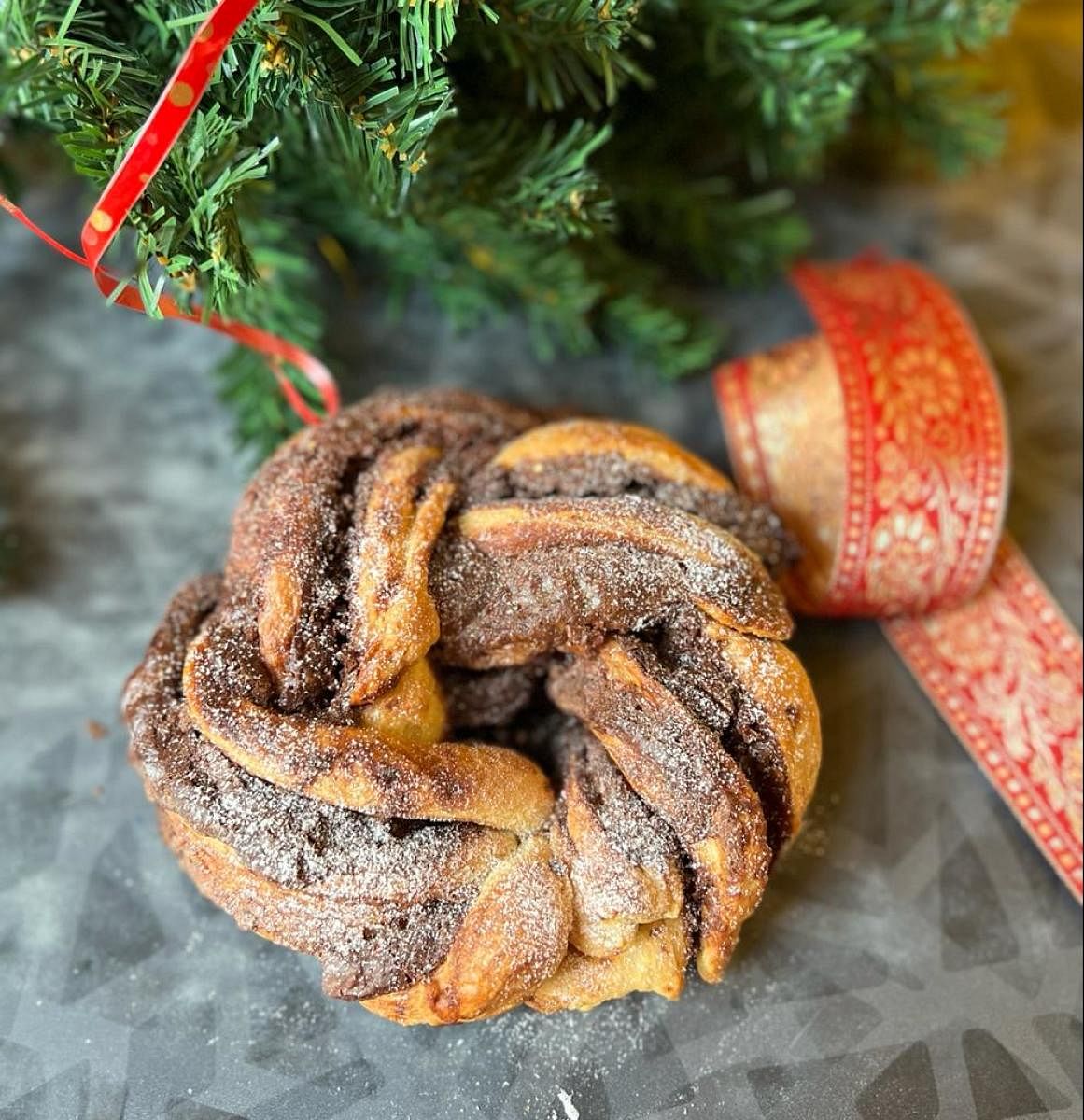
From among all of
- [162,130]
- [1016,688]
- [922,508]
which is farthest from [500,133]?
[1016,688]

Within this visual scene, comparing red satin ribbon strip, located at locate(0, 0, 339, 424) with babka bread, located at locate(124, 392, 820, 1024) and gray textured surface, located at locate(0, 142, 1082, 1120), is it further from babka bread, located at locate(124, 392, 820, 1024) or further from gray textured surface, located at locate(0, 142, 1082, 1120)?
gray textured surface, located at locate(0, 142, 1082, 1120)

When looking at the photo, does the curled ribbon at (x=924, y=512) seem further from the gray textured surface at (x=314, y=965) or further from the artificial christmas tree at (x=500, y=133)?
the artificial christmas tree at (x=500, y=133)

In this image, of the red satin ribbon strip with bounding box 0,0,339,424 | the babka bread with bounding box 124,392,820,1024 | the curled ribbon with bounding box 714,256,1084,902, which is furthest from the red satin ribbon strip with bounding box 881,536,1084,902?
the red satin ribbon strip with bounding box 0,0,339,424

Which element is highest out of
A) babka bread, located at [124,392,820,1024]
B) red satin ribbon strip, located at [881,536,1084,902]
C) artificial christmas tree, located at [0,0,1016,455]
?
artificial christmas tree, located at [0,0,1016,455]

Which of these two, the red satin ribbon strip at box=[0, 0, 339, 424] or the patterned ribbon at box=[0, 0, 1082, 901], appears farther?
the patterned ribbon at box=[0, 0, 1082, 901]

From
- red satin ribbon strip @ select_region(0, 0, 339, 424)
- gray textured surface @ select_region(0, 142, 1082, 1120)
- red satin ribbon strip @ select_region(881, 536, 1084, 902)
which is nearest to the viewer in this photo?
red satin ribbon strip @ select_region(0, 0, 339, 424)

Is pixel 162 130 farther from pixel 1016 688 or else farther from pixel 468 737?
pixel 1016 688
